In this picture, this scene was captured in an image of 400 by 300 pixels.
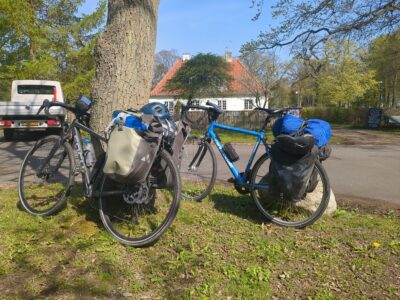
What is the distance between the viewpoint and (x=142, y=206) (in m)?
3.72

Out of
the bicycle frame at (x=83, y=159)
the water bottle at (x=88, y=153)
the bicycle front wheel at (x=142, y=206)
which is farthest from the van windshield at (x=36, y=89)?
the bicycle front wheel at (x=142, y=206)

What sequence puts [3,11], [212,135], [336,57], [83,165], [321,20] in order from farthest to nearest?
[336,57] → [321,20] → [3,11] → [212,135] → [83,165]

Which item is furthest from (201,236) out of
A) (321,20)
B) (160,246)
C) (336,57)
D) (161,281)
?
(336,57)

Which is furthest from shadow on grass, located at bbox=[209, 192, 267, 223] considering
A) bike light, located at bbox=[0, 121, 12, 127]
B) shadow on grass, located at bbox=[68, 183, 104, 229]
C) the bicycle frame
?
bike light, located at bbox=[0, 121, 12, 127]

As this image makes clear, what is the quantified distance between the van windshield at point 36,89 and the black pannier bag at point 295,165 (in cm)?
1353

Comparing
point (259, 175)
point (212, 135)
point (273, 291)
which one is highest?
point (212, 135)

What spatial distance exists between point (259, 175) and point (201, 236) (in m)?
1.07

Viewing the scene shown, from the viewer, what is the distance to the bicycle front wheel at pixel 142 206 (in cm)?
330

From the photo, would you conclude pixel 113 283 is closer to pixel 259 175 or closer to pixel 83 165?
pixel 83 165

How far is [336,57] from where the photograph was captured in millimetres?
42969

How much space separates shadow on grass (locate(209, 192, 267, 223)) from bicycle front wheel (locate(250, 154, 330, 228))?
161mm

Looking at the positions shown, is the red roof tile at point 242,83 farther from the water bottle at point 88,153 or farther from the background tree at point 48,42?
the water bottle at point 88,153

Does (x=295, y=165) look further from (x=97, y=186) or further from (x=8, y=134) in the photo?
(x=8, y=134)

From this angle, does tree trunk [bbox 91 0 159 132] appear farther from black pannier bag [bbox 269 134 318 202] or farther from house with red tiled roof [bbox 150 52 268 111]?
house with red tiled roof [bbox 150 52 268 111]
